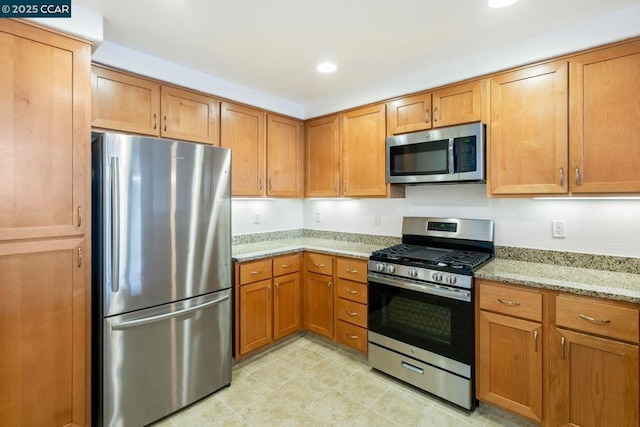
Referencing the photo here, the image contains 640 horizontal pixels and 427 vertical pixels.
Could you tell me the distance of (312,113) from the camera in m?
3.48

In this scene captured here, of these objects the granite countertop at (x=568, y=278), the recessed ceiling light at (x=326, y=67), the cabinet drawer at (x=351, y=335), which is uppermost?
→ the recessed ceiling light at (x=326, y=67)

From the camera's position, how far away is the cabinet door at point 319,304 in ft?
9.62

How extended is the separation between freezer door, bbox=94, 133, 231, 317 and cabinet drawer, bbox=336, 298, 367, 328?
1.05 meters

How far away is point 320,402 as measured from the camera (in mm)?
2217

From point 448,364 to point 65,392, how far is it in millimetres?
2268

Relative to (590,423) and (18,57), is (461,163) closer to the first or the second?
(590,423)

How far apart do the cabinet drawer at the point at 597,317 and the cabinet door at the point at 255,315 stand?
81.5 inches

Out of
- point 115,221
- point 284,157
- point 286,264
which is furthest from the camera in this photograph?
point 284,157

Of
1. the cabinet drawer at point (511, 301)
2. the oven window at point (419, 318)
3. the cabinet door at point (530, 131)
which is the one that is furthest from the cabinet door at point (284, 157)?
the cabinet drawer at point (511, 301)

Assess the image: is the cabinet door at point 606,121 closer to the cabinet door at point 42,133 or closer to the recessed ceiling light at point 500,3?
the recessed ceiling light at point 500,3

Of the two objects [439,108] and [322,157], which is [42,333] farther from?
[439,108]

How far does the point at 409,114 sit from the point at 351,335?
6.41 feet

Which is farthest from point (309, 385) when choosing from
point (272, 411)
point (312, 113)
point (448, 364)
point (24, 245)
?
point (312, 113)

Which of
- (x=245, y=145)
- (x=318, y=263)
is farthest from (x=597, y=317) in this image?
(x=245, y=145)
